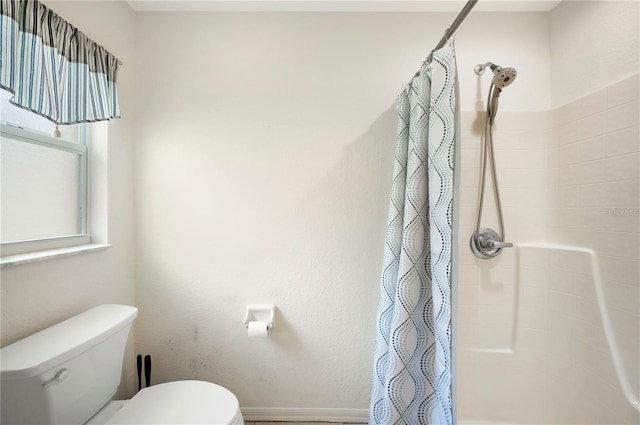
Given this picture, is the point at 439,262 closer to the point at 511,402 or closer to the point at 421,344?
the point at 421,344

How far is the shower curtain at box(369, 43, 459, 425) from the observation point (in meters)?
0.80

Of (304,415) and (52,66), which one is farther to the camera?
(304,415)

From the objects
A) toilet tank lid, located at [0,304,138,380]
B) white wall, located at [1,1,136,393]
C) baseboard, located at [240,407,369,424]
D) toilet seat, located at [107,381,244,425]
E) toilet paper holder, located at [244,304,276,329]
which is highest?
white wall, located at [1,1,136,393]

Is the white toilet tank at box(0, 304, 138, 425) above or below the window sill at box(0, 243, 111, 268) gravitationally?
below

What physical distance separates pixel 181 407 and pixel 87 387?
0.35 m

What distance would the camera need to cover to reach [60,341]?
784 millimetres

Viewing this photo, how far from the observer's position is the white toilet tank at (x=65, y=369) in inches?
27.2

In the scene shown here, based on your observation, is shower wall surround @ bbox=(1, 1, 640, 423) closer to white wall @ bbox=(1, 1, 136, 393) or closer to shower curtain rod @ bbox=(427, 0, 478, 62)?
white wall @ bbox=(1, 1, 136, 393)

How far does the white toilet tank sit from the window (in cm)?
36

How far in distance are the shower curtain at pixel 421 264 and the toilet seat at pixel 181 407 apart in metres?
0.65

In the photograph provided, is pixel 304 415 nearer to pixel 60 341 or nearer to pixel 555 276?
pixel 60 341

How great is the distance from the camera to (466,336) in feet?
4.08

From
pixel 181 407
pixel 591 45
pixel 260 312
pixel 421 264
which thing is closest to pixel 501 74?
pixel 591 45

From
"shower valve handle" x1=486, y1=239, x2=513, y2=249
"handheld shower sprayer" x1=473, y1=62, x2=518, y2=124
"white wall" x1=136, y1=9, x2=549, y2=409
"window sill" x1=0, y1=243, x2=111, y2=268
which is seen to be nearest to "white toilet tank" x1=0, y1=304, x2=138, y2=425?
"window sill" x1=0, y1=243, x2=111, y2=268
